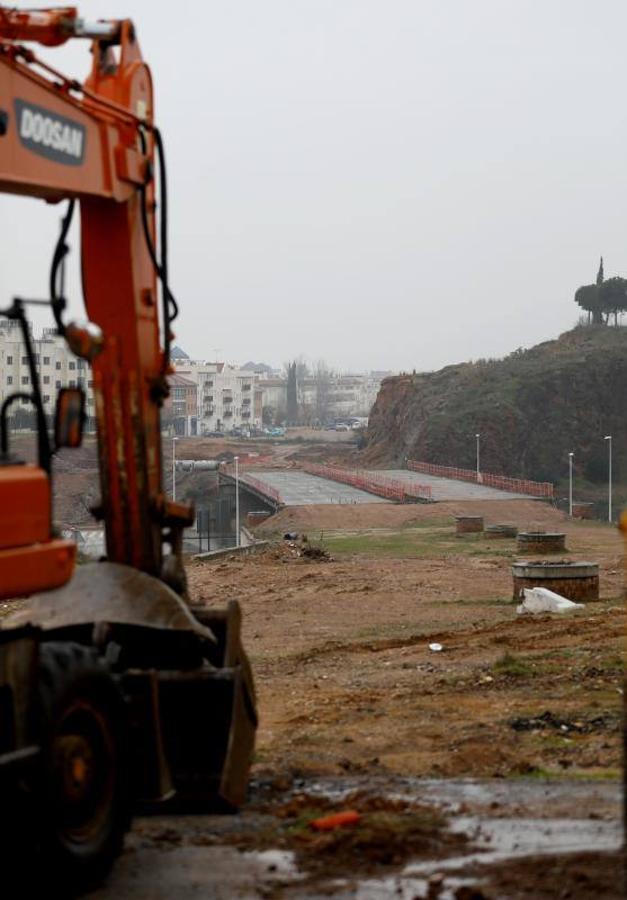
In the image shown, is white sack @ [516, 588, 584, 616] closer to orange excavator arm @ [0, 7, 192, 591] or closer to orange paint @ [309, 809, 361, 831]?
orange excavator arm @ [0, 7, 192, 591]

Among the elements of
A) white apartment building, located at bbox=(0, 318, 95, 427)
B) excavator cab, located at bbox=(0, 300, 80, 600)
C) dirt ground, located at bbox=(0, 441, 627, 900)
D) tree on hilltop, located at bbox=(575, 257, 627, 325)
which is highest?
tree on hilltop, located at bbox=(575, 257, 627, 325)

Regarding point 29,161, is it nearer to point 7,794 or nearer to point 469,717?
point 7,794

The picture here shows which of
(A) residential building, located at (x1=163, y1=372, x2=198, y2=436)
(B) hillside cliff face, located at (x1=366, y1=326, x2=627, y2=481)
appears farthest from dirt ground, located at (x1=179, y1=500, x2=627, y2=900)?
(A) residential building, located at (x1=163, y1=372, x2=198, y2=436)

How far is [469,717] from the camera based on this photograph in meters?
14.2

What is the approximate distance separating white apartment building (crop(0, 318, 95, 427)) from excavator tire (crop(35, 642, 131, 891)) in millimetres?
1423

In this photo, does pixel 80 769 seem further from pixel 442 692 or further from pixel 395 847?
pixel 442 692

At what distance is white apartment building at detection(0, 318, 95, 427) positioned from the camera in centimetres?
838

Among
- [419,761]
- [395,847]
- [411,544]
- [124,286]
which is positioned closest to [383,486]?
[411,544]

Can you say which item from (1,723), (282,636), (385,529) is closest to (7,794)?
(1,723)

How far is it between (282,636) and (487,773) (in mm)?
12522

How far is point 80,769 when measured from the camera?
797 cm

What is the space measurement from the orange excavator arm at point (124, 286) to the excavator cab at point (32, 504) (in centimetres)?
134

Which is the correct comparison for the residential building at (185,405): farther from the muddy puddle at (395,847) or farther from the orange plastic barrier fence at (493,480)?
the muddy puddle at (395,847)

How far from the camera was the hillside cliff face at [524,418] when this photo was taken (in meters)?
108
